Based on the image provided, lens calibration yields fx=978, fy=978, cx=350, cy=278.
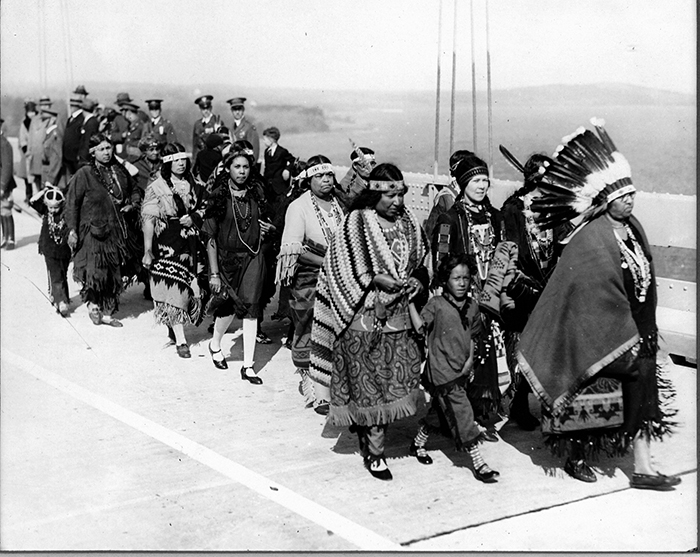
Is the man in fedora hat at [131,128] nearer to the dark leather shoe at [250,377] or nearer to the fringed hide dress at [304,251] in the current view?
the dark leather shoe at [250,377]

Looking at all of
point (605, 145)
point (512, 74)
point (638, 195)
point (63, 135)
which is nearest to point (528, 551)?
point (605, 145)

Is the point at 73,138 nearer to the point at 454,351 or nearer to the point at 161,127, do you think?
the point at 161,127

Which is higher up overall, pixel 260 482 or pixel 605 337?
pixel 605 337

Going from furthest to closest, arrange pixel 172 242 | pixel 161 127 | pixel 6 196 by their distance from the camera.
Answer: pixel 161 127 < pixel 6 196 < pixel 172 242

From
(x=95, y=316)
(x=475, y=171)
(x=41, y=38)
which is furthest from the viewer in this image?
(x=95, y=316)

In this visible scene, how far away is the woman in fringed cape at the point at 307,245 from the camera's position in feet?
23.3

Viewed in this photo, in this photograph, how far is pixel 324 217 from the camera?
7129 mm

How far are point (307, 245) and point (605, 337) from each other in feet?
7.95

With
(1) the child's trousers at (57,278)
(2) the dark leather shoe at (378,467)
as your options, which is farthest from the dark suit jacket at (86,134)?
(2) the dark leather shoe at (378,467)

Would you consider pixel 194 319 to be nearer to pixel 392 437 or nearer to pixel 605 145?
pixel 392 437

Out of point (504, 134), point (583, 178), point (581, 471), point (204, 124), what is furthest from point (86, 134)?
point (581, 471)

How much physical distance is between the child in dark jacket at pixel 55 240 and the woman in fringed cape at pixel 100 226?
34 cm

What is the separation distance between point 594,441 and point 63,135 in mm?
11206

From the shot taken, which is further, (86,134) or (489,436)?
(86,134)
